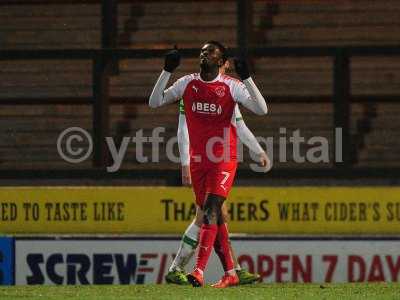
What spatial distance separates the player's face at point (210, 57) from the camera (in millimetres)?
9211

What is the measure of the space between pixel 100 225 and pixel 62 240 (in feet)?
2.44

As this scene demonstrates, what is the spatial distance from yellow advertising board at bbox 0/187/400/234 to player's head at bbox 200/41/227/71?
11.6 ft

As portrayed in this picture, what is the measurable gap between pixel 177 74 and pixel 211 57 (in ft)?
16.9

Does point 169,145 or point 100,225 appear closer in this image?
point 100,225

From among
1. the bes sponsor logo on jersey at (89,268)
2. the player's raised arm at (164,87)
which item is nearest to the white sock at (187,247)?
the player's raised arm at (164,87)

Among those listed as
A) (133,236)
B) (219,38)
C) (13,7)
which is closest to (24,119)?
(13,7)

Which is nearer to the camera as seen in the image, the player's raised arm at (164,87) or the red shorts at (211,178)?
the player's raised arm at (164,87)

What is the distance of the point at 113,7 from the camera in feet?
46.0

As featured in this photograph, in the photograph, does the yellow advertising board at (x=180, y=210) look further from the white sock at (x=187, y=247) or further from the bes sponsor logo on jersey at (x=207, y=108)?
the bes sponsor logo on jersey at (x=207, y=108)

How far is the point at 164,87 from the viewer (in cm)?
931

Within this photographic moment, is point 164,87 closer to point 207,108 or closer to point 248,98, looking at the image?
point 207,108

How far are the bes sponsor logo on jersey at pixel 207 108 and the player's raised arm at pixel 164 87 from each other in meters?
0.17

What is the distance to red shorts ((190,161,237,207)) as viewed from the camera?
363 inches

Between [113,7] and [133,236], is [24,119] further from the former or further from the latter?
[133,236]
